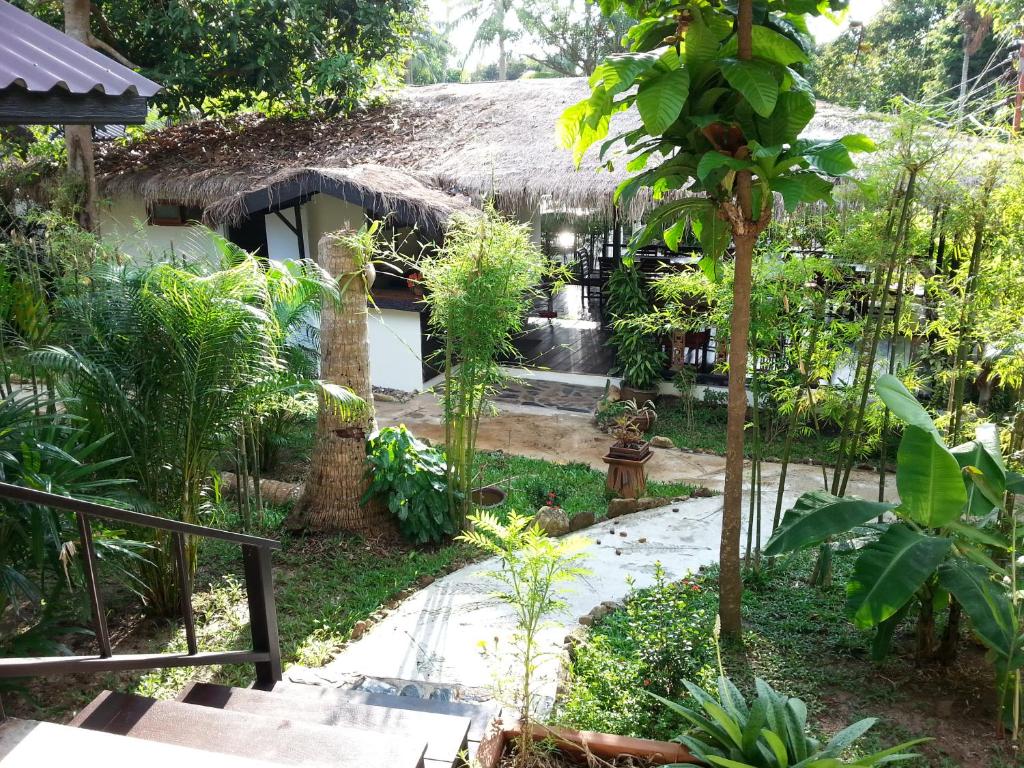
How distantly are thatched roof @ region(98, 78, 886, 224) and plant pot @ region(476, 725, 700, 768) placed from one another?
7774mm

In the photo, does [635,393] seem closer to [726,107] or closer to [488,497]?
[488,497]

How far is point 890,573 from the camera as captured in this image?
133 inches

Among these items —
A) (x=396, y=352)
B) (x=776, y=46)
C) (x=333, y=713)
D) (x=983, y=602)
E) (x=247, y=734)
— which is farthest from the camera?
(x=396, y=352)

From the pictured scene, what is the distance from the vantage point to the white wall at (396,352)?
10820 millimetres

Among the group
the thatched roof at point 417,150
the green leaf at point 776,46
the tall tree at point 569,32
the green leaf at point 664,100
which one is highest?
the tall tree at point 569,32

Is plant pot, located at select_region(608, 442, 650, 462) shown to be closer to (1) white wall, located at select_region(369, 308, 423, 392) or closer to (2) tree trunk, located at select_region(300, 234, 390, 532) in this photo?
(2) tree trunk, located at select_region(300, 234, 390, 532)

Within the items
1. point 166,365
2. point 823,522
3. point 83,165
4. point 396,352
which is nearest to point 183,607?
point 166,365

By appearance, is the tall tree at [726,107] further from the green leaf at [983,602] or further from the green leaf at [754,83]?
the green leaf at [983,602]

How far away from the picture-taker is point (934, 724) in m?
3.54

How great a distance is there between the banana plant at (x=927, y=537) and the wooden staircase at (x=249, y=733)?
1.66 m

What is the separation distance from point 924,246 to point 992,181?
641 mm

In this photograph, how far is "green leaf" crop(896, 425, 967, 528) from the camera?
3473 mm

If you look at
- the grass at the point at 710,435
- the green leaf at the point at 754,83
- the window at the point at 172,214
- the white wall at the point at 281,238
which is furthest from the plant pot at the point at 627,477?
the window at the point at 172,214

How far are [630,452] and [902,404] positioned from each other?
373cm
